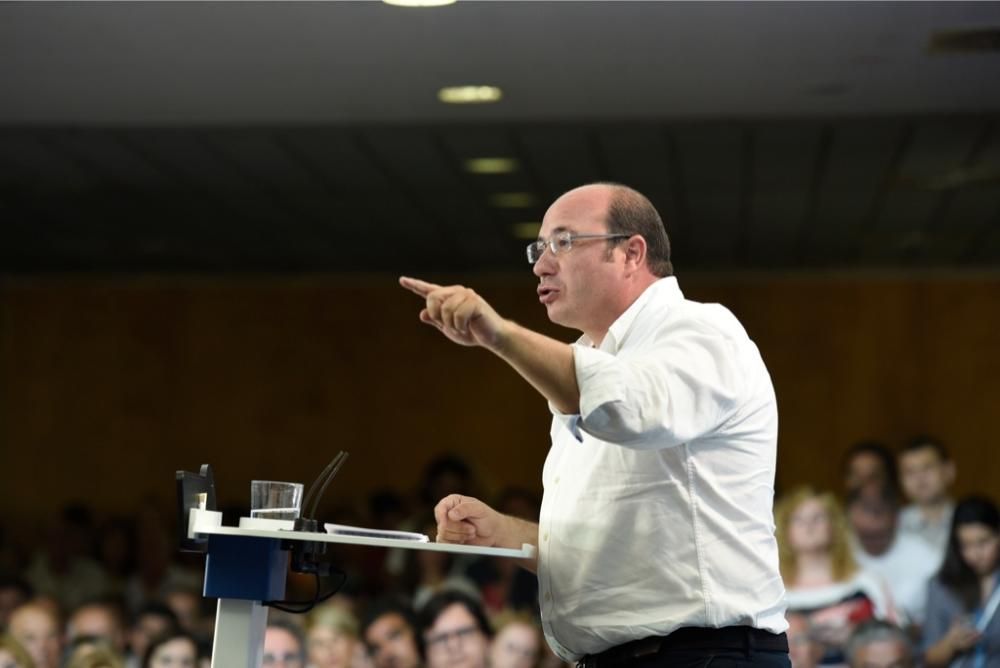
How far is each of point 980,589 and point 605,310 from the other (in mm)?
3501

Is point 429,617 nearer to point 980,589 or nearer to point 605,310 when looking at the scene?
point 980,589

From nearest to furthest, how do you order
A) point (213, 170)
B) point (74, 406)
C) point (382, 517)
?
point (213, 170) < point (382, 517) < point (74, 406)

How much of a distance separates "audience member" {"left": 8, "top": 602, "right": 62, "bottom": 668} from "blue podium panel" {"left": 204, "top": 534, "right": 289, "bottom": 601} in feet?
12.1

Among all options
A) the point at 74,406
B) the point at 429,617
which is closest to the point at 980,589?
the point at 429,617

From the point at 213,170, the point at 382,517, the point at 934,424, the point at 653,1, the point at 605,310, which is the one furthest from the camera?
the point at 934,424

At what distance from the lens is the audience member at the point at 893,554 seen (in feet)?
18.1

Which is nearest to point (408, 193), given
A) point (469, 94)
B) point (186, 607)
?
point (469, 94)

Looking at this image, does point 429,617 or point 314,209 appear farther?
point 314,209

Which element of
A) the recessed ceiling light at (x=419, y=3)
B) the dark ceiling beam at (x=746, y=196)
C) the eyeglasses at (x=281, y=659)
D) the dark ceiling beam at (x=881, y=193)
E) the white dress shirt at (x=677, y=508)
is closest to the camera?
the white dress shirt at (x=677, y=508)

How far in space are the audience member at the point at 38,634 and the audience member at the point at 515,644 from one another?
1.68 m

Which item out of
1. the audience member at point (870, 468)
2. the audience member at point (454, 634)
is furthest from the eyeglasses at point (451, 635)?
the audience member at point (870, 468)

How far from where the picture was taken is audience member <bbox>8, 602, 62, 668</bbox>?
555cm

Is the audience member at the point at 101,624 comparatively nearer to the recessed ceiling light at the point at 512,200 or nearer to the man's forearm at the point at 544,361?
the recessed ceiling light at the point at 512,200

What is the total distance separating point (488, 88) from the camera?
232 inches
